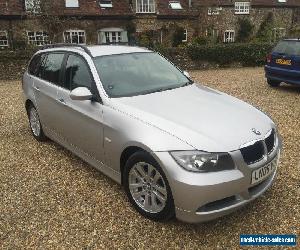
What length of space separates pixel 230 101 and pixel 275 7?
30851 mm

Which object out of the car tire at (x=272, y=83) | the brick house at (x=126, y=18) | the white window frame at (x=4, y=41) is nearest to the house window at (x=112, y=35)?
the brick house at (x=126, y=18)

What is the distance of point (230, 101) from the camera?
4.43 m

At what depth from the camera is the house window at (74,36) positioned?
86.8 ft

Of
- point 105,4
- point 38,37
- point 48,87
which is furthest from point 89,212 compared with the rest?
point 105,4

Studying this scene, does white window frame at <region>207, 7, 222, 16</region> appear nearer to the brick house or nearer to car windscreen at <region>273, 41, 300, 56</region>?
the brick house

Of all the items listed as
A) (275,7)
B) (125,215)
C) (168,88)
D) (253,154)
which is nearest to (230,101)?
(168,88)

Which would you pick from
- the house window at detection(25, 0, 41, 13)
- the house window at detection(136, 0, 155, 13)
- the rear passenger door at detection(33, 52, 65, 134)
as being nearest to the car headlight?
the rear passenger door at detection(33, 52, 65, 134)

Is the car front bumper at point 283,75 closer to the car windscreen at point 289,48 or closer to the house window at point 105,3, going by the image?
the car windscreen at point 289,48

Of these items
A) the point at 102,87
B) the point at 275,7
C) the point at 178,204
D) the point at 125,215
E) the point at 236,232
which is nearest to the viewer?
the point at 178,204

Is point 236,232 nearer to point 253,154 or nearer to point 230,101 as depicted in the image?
point 253,154

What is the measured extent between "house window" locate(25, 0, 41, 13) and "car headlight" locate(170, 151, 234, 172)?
78.0ft

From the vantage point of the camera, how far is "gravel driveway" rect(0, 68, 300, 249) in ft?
11.6

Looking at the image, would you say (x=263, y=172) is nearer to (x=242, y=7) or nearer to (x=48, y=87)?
(x=48, y=87)

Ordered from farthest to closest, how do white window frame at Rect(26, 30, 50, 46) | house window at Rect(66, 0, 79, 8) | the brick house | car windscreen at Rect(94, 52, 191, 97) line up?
house window at Rect(66, 0, 79, 8) < white window frame at Rect(26, 30, 50, 46) < the brick house < car windscreen at Rect(94, 52, 191, 97)
